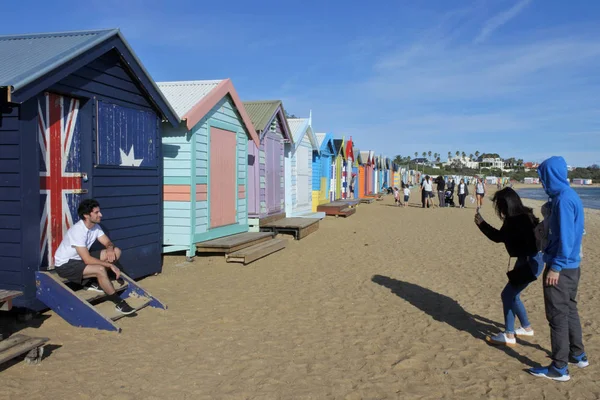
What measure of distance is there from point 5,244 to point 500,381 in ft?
17.3

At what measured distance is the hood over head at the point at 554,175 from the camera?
13.9 ft

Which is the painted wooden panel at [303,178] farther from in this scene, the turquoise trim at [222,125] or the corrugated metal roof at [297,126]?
the turquoise trim at [222,125]

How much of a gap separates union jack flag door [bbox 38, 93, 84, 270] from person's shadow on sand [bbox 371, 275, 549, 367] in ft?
15.8

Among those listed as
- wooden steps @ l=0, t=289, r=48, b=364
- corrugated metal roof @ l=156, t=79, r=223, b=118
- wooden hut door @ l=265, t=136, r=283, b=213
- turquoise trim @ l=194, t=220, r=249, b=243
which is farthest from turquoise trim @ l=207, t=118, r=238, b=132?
wooden steps @ l=0, t=289, r=48, b=364

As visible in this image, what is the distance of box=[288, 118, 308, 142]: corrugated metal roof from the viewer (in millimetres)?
16906

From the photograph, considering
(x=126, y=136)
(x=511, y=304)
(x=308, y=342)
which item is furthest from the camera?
(x=126, y=136)

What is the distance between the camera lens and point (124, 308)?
5.80 meters

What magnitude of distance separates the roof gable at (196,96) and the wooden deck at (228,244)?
233cm

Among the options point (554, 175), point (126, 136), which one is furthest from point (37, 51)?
point (554, 175)

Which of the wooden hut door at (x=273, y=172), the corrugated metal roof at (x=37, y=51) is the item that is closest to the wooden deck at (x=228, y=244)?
the wooden hut door at (x=273, y=172)

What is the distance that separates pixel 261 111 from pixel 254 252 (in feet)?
18.0

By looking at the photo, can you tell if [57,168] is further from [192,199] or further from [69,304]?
[192,199]

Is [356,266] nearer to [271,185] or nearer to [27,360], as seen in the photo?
[271,185]

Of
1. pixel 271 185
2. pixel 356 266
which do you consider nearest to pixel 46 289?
pixel 356 266
